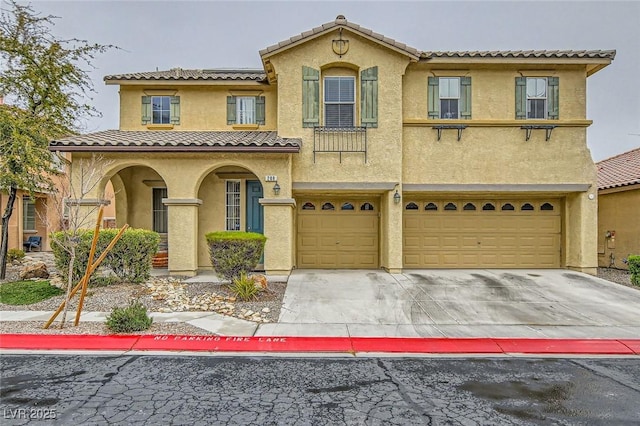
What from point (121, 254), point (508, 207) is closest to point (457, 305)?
point (508, 207)

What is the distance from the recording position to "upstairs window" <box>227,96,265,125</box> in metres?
14.5

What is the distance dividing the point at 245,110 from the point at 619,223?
47.1ft

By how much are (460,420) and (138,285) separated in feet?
29.4

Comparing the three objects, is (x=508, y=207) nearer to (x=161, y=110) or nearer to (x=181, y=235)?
(x=181, y=235)

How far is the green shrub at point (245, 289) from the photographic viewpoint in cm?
964

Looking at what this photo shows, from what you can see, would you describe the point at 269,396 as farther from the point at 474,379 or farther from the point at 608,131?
the point at 608,131

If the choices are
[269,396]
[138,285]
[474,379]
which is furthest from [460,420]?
[138,285]

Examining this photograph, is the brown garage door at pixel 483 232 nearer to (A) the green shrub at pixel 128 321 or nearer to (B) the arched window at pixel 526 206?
(B) the arched window at pixel 526 206

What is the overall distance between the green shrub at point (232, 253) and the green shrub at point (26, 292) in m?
4.08

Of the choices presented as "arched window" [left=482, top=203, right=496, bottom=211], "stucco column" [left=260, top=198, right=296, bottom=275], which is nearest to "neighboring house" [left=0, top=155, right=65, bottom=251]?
"stucco column" [left=260, top=198, right=296, bottom=275]

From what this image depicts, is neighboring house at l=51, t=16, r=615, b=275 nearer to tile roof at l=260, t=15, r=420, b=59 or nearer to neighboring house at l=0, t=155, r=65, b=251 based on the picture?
tile roof at l=260, t=15, r=420, b=59

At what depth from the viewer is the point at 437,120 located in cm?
1315

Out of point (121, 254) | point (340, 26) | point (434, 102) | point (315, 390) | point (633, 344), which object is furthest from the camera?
point (434, 102)

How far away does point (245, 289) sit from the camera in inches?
383
